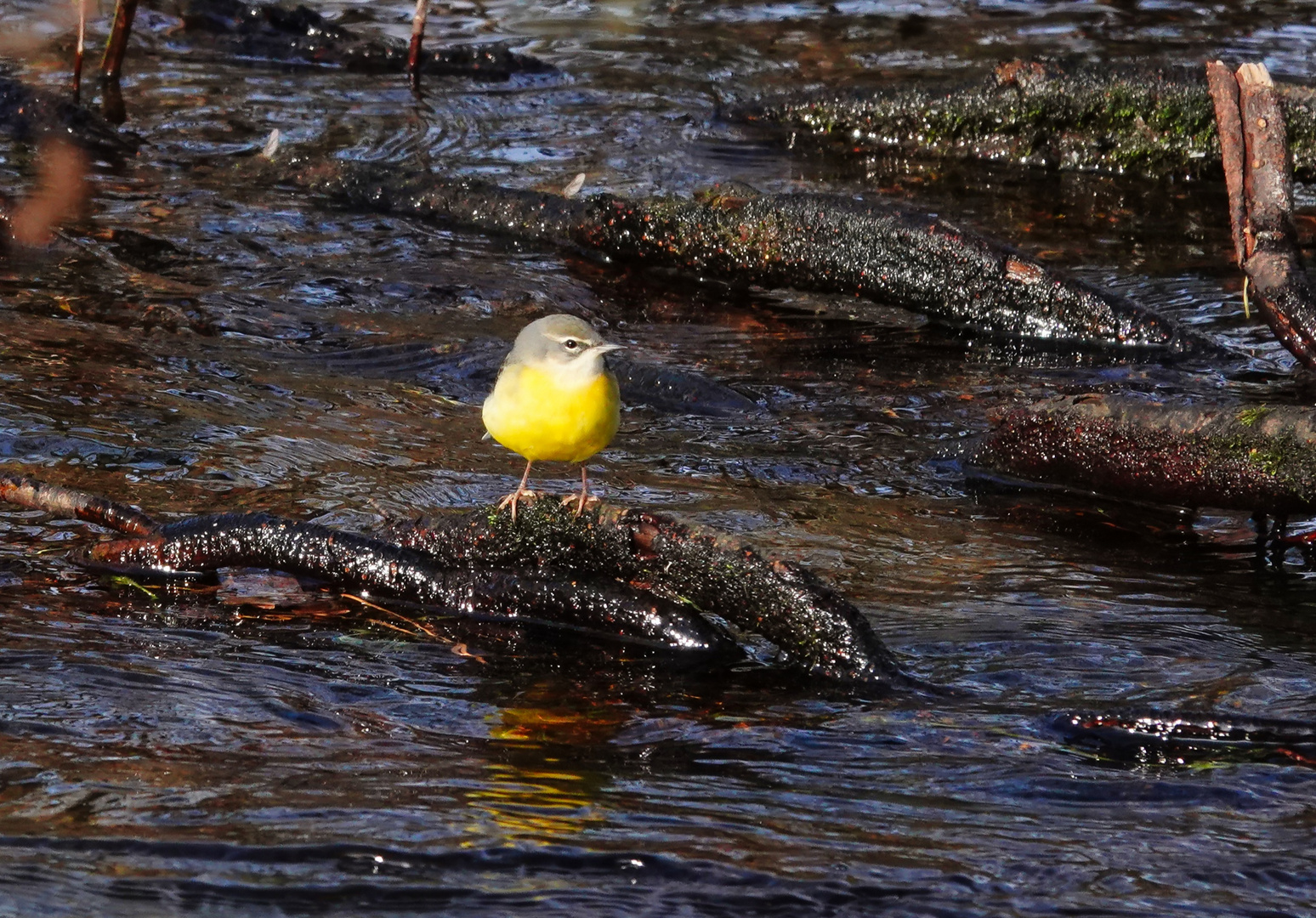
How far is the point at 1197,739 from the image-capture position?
16.2 feet

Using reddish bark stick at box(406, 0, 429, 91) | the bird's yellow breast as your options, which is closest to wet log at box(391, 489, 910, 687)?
the bird's yellow breast

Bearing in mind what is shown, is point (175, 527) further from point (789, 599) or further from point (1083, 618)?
point (1083, 618)

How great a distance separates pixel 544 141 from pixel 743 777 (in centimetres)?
1061

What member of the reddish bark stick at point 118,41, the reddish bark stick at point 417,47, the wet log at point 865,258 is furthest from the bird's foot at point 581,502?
the reddish bark stick at point 118,41

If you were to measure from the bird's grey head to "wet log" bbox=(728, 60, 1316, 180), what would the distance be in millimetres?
9884

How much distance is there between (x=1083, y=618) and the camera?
20.2 feet

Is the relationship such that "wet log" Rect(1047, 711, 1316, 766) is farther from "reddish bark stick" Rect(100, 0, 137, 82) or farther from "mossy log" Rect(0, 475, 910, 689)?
"reddish bark stick" Rect(100, 0, 137, 82)

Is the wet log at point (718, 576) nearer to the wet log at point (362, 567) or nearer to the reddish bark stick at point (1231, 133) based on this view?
the wet log at point (362, 567)

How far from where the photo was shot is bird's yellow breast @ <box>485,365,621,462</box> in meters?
5.51

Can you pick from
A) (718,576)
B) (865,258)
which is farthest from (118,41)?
(718,576)

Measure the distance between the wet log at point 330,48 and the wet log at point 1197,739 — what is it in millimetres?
12712

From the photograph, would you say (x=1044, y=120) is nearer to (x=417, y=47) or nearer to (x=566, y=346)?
(x=417, y=47)

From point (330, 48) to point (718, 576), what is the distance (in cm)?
1262

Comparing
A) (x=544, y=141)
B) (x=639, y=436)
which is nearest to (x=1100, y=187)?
(x=544, y=141)
